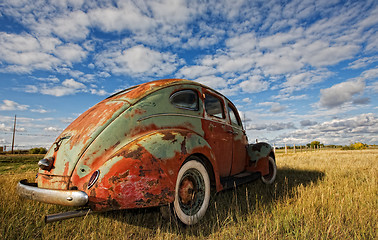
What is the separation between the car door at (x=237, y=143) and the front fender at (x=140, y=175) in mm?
1765

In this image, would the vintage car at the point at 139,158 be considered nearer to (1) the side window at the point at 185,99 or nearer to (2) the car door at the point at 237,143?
(1) the side window at the point at 185,99

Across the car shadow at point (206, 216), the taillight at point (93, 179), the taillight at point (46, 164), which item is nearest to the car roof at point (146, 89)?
the taillight at point (93, 179)

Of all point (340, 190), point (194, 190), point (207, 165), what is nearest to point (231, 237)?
point (194, 190)

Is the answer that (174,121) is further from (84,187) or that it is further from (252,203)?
(252,203)

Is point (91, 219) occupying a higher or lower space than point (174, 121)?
lower

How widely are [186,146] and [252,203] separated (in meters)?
1.88

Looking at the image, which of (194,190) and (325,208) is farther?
(325,208)

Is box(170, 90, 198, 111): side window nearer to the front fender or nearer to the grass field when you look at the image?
the front fender

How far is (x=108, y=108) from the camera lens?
105 inches

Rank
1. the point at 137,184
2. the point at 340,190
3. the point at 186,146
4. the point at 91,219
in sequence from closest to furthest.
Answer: the point at 137,184 → the point at 186,146 → the point at 91,219 → the point at 340,190

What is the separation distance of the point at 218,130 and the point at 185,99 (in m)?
0.76

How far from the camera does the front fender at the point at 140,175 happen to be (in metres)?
1.97

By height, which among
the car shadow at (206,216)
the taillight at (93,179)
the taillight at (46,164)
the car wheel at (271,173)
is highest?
the taillight at (46,164)

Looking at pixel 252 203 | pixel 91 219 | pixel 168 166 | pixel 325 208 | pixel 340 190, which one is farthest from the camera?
pixel 340 190
